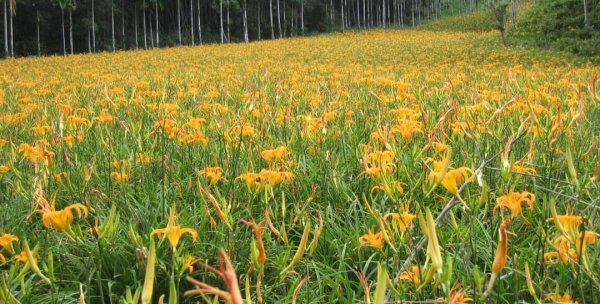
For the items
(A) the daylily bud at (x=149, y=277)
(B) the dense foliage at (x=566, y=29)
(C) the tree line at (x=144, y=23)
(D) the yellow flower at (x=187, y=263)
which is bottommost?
(D) the yellow flower at (x=187, y=263)

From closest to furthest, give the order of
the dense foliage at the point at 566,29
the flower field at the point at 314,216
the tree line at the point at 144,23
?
the flower field at the point at 314,216
the dense foliage at the point at 566,29
the tree line at the point at 144,23

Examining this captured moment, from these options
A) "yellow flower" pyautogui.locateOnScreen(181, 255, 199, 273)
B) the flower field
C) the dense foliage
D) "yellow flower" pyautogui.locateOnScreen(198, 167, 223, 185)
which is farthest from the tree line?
"yellow flower" pyautogui.locateOnScreen(181, 255, 199, 273)

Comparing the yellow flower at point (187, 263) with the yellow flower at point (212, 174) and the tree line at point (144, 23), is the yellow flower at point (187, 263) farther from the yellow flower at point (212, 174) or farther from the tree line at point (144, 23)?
the tree line at point (144, 23)

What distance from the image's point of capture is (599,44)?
13609mm

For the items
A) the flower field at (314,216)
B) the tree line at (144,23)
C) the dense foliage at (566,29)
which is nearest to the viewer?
the flower field at (314,216)

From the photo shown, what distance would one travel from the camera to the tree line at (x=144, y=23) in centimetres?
3078

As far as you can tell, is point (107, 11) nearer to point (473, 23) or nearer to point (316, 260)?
point (473, 23)

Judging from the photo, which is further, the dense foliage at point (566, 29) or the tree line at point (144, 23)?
the tree line at point (144, 23)

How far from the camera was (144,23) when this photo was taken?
96.4ft

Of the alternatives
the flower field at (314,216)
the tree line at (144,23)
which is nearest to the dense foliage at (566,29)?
the flower field at (314,216)

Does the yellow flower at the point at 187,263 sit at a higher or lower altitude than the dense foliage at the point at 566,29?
lower

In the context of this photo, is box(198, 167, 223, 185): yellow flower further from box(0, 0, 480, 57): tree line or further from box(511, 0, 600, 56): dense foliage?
box(0, 0, 480, 57): tree line

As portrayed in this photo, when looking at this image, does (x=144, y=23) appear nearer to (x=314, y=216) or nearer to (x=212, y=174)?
(x=314, y=216)

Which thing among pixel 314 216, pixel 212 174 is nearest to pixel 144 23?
pixel 314 216
